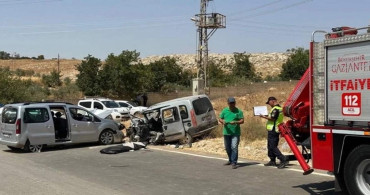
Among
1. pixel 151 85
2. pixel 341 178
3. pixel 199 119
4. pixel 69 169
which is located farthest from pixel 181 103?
pixel 151 85

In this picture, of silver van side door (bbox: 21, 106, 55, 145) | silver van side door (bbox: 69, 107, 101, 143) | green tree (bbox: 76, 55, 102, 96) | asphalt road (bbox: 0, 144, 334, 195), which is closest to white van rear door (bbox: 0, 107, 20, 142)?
silver van side door (bbox: 21, 106, 55, 145)

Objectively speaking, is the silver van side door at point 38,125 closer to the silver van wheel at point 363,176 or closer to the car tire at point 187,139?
the car tire at point 187,139

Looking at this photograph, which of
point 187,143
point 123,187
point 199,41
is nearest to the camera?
point 123,187

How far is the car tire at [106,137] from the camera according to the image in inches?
709

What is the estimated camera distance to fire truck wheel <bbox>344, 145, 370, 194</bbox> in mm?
7008

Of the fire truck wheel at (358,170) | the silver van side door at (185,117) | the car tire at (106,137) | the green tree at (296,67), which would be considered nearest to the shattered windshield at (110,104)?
the car tire at (106,137)

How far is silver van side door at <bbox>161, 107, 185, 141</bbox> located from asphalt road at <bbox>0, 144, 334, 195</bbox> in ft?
9.40

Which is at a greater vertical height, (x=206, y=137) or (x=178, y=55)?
(x=178, y=55)

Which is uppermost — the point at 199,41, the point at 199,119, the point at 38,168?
the point at 199,41

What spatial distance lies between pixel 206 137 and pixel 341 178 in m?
10.4

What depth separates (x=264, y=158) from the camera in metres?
13.4

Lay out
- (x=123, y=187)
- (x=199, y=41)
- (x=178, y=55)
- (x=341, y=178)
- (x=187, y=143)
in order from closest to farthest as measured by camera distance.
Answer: (x=341, y=178), (x=123, y=187), (x=187, y=143), (x=199, y=41), (x=178, y=55)

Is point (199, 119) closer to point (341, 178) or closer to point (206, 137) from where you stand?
point (206, 137)

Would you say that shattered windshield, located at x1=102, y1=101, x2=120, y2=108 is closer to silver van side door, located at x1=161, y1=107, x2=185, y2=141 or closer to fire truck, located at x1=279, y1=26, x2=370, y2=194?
silver van side door, located at x1=161, y1=107, x2=185, y2=141
